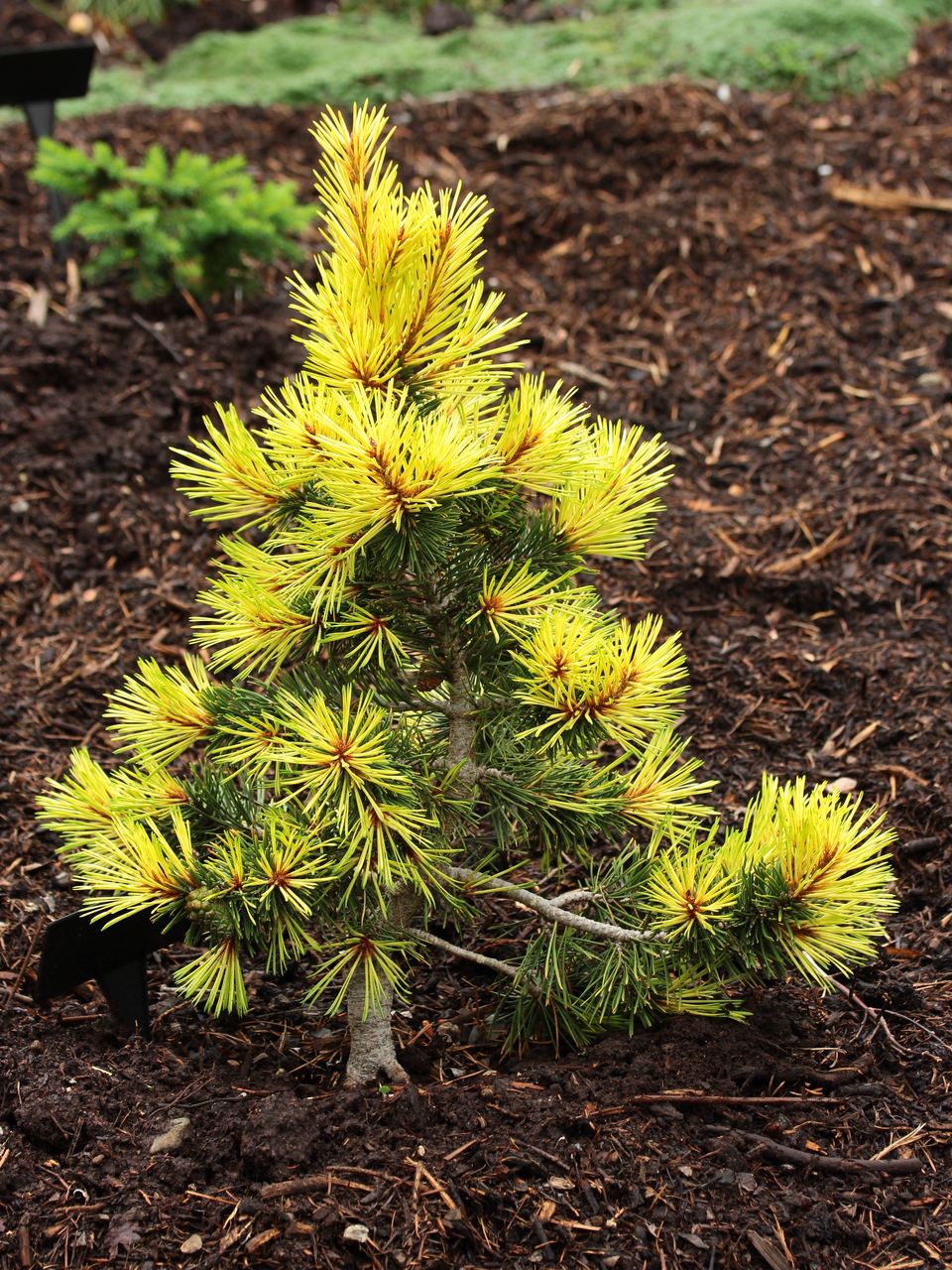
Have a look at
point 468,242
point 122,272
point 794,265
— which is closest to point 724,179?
point 794,265

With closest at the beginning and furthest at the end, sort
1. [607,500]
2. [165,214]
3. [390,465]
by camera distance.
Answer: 1. [390,465]
2. [607,500]
3. [165,214]

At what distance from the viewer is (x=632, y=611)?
3984mm

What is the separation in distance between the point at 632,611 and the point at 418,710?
166 cm

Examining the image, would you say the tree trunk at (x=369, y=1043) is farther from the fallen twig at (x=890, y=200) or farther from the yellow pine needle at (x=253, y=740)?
the fallen twig at (x=890, y=200)

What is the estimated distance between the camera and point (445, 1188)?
2166mm

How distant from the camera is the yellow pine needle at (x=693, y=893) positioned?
2.29 meters

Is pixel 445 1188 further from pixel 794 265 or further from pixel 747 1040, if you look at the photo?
pixel 794 265

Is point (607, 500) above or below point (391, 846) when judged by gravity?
above

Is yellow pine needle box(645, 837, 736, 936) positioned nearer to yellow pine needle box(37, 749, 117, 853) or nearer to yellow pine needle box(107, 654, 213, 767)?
yellow pine needle box(107, 654, 213, 767)

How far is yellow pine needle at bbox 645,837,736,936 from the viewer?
229 cm

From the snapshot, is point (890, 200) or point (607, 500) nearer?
point (607, 500)

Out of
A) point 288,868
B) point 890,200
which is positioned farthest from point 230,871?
point 890,200

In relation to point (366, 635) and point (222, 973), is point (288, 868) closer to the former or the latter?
point (222, 973)

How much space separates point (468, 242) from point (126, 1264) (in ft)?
5.57
